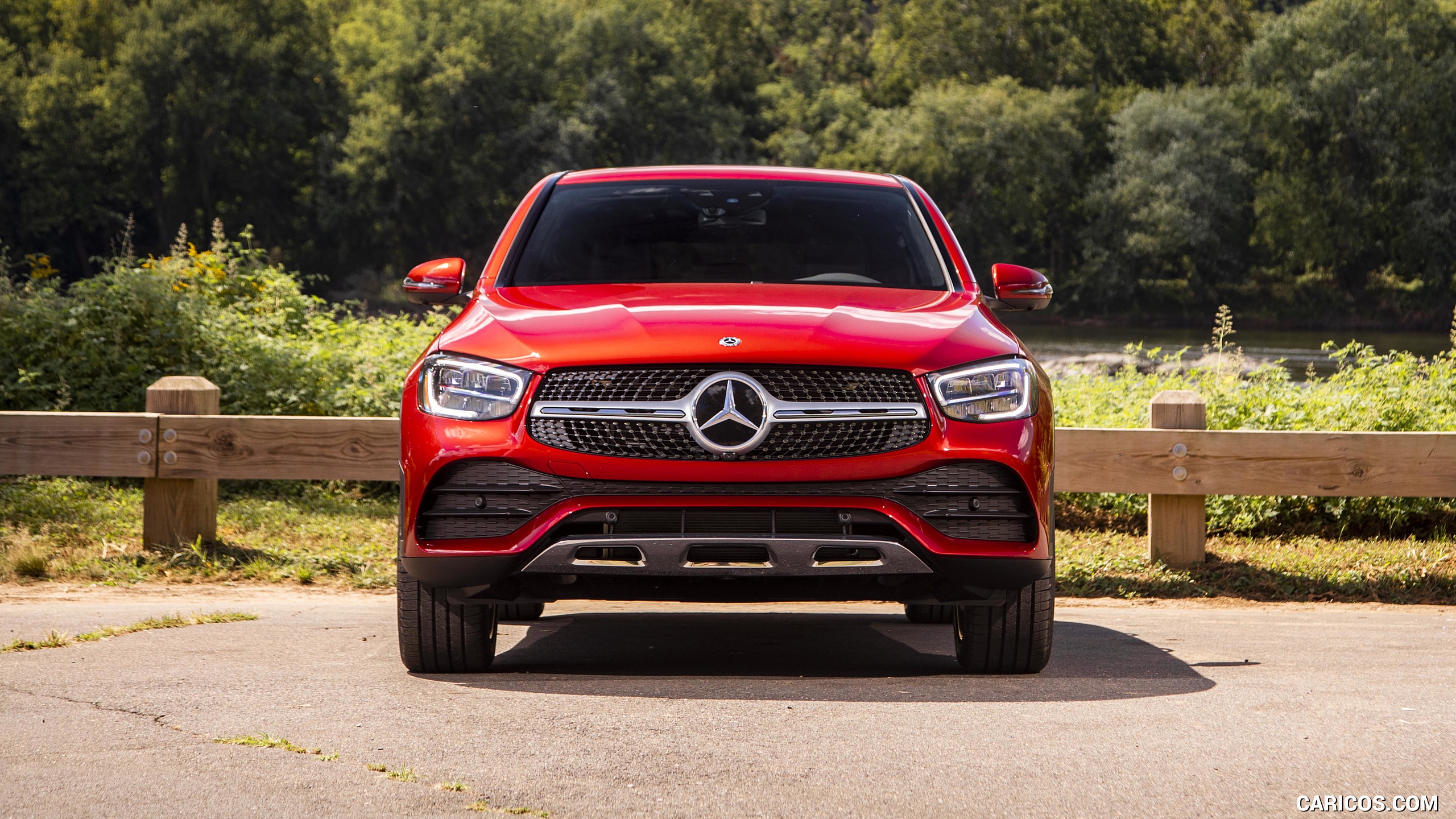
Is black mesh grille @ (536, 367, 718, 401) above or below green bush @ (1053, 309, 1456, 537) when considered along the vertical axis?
above

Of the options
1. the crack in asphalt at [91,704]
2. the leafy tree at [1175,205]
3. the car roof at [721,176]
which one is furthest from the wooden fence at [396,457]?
the leafy tree at [1175,205]

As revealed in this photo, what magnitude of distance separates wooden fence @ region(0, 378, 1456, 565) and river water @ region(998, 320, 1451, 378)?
3017 cm

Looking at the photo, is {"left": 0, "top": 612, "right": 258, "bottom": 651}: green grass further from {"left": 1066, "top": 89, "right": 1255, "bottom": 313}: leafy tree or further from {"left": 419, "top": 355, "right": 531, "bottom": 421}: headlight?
{"left": 1066, "top": 89, "right": 1255, "bottom": 313}: leafy tree

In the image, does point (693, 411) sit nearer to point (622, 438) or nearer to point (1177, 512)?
point (622, 438)

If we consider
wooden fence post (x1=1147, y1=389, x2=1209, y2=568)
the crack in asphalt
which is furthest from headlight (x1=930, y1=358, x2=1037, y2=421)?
wooden fence post (x1=1147, y1=389, x2=1209, y2=568)

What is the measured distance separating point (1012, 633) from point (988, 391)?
2.96 ft

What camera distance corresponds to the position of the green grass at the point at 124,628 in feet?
18.5

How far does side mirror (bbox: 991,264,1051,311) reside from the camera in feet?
18.6

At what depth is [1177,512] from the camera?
25.8 feet

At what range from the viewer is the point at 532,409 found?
15.2 ft

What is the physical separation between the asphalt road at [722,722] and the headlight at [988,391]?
91 cm

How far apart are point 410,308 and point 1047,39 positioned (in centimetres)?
3862

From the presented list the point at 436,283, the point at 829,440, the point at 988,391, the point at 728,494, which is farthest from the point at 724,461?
the point at 436,283

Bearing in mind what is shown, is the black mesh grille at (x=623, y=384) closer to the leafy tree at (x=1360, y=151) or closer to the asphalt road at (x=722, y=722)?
the asphalt road at (x=722, y=722)
